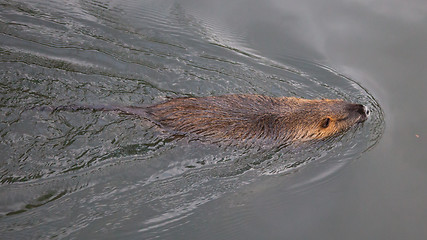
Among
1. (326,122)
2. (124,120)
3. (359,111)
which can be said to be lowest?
(124,120)

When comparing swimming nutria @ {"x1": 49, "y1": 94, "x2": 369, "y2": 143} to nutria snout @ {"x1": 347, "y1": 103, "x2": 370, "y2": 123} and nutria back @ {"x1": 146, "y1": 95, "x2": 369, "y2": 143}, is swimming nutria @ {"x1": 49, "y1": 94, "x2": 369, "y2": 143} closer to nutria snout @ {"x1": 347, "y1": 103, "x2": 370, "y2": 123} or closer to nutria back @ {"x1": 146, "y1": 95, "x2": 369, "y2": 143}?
nutria back @ {"x1": 146, "y1": 95, "x2": 369, "y2": 143}

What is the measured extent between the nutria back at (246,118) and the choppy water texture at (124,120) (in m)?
0.21

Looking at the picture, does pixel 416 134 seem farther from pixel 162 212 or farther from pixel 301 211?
pixel 162 212

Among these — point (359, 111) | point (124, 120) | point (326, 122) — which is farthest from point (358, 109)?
point (124, 120)

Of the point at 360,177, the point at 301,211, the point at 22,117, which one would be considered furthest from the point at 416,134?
the point at 22,117

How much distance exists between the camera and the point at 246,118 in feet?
14.0

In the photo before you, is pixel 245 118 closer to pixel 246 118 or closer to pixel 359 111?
pixel 246 118

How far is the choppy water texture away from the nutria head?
0.67 feet

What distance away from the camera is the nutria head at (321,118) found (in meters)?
4.43

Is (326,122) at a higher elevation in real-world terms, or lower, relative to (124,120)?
higher

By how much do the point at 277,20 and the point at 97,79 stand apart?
288 centimetres

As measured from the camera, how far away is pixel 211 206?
13.6 feet

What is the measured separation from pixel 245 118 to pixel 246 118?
0.01 meters

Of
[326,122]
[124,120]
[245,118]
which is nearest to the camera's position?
[245,118]
